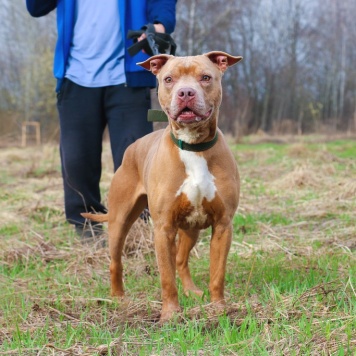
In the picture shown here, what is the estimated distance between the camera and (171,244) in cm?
333

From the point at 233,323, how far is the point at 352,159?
999 centimetres

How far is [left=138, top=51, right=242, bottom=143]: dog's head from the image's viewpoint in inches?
119

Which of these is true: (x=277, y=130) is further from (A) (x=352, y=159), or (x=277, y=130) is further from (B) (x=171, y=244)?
(B) (x=171, y=244)

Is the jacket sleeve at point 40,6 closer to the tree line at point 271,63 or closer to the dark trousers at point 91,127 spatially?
the dark trousers at point 91,127

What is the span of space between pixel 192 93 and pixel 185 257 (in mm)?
1347

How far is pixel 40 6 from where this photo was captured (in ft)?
16.2

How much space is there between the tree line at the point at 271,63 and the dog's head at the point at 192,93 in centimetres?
2538

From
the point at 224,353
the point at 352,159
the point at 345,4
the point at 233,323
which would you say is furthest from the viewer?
the point at 345,4

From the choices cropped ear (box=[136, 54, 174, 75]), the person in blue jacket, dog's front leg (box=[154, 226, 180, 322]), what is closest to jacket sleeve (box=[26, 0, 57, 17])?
the person in blue jacket

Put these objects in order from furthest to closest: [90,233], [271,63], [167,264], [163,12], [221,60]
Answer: [271,63], [90,233], [163,12], [221,60], [167,264]

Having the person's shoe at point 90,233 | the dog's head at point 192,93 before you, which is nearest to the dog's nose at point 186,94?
the dog's head at point 192,93

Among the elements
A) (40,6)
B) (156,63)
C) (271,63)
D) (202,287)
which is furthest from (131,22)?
(271,63)

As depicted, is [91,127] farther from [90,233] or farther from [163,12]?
[163,12]

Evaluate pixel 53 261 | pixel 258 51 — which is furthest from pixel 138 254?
pixel 258 51
